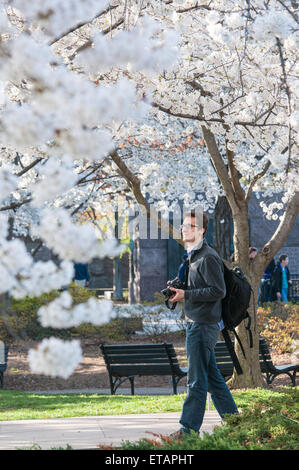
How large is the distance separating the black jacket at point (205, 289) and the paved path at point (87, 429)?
0.90 m

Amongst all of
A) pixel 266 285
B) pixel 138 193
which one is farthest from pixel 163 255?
pixel 138 193

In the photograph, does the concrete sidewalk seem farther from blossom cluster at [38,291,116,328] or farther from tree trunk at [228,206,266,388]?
blossom cluster at [38,291,116,328]

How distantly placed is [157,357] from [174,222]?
41.6 ft

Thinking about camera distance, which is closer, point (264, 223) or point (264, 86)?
point (264, 86)

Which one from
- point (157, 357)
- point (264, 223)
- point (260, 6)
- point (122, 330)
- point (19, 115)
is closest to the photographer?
point (19, 115)

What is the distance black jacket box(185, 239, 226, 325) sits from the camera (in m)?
5.76

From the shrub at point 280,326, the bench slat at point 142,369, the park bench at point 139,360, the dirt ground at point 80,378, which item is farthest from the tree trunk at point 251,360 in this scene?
the shrub at point 280,326

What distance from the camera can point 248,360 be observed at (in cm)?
954

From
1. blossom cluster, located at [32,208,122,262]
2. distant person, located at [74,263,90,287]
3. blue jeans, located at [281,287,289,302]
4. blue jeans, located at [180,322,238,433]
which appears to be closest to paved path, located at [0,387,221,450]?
blue jeans, located at [180,322,238,433]

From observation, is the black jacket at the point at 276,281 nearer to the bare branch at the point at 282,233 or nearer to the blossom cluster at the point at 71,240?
the bare branch at the point at 282,233

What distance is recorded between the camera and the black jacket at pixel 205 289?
5.76 meters

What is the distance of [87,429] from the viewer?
22.4 ft

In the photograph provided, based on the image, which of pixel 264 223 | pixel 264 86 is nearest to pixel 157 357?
pixel 264 86
